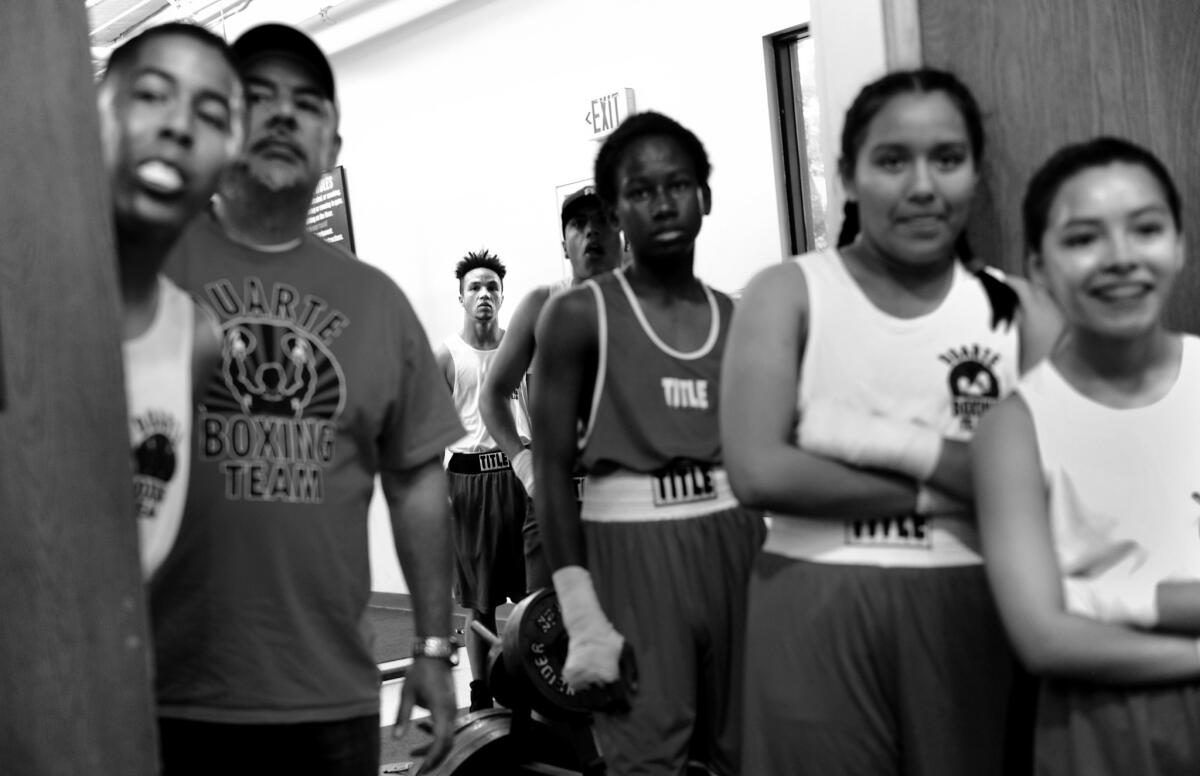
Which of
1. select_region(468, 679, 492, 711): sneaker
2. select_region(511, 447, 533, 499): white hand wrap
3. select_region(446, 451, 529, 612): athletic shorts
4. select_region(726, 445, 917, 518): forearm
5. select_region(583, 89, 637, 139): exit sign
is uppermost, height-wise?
select_region(583, 89, 637, 139): exit sign

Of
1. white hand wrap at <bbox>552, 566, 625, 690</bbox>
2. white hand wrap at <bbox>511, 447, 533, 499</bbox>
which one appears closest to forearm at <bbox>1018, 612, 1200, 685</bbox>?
white hand wrap at <bbox>552, 566, 625, 690</bbox>

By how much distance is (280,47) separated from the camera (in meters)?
1.85

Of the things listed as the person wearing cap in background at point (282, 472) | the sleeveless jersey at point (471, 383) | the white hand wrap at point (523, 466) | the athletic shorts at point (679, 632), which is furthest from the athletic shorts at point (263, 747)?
the sleeveless jersey at point (471, 383)

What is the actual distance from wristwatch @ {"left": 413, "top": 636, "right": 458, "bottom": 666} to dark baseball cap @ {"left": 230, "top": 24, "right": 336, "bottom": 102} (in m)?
0.83

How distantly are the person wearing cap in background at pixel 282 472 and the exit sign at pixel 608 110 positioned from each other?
521cm

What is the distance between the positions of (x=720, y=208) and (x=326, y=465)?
16.4ft

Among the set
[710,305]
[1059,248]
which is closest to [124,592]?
[1059,248]

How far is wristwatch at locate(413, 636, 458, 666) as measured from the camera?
2002 millimetres

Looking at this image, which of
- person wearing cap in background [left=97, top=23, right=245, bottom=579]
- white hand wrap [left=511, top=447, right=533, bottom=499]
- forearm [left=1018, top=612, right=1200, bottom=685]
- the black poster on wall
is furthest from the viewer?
the black poster on wall

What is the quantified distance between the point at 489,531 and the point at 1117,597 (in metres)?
4.44

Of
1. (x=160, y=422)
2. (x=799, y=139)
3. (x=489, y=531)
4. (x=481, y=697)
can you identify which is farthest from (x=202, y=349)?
(x=799, y=139)

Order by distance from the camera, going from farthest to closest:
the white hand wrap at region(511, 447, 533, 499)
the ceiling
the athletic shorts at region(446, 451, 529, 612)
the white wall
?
the ceiling
the white wall
the athletic shorts at region(446, 451, 529, 612)
the white hand wrap at region(511, 447, 533, 499)

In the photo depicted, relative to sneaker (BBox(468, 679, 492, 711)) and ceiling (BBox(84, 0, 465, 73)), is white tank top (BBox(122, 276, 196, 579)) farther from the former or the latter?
ceiling (BBox(84, 0, 465, 73))

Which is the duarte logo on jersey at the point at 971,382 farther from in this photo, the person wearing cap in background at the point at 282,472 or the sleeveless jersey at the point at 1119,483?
the person wearing cap in background at the point at 282,472
